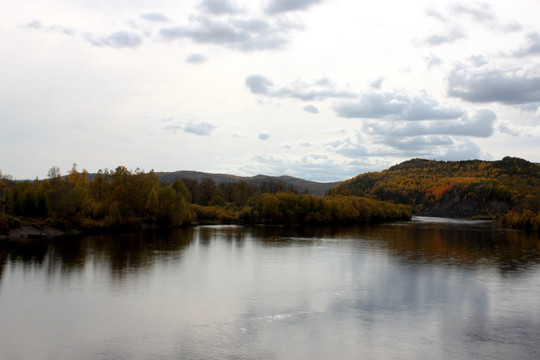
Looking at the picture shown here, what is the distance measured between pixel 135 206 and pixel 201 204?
3853 cm

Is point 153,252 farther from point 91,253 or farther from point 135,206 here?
point 135,206

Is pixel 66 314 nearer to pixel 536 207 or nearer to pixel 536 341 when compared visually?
pixel 536 341

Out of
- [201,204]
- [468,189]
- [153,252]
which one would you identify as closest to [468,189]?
[468,189]

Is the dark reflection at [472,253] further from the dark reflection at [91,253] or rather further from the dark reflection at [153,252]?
the dark reflection at [91,253]

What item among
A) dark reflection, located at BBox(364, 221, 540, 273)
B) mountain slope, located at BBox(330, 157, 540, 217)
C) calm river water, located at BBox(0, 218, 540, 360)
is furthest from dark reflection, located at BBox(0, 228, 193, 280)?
mountain slope, located at BBox(330, 157, 540, 217)

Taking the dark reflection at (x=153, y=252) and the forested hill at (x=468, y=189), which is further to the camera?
the forested hill at (x=468, y=189)

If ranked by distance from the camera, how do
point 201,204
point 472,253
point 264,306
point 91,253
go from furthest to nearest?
point 201,204 < point 472,253 < point 91,253 < point 264,306

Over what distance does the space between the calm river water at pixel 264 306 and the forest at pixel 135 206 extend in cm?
1539

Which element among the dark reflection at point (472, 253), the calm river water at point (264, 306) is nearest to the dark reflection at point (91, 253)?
the calm river water at point (264, 306)

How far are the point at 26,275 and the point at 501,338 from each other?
23.9m

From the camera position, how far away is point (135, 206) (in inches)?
2611

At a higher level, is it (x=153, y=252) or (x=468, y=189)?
(x=468, y=189)

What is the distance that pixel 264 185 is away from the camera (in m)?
143

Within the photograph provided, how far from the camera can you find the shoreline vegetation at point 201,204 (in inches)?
2072
